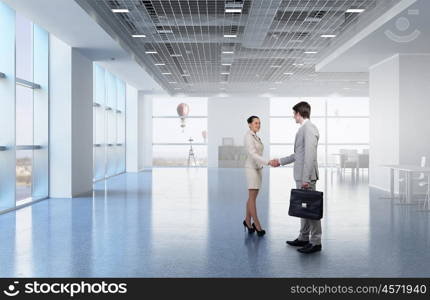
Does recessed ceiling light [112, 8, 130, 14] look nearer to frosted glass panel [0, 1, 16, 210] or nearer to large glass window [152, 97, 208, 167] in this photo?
frosted glass panel [0, 1, 16, 210]

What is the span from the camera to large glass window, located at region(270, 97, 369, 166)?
95.1 ft

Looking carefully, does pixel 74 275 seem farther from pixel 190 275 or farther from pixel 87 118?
pixel 87 118

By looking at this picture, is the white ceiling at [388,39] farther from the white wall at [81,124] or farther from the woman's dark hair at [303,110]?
the white wall at [81,124]

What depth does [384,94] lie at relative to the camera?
1416 cm

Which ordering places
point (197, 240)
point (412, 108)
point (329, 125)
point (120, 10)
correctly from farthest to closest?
1. point (329, 125)
2. point (412, 108)
3. point (120, 10)
4. point (197, 240)

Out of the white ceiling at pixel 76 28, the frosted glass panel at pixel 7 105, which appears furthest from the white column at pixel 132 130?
the frosted glass panel at pixel 7 105

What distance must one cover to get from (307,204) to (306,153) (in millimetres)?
616

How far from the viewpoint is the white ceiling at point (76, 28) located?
888cm

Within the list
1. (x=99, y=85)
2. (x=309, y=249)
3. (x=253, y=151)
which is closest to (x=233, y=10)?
(x=253, y=151)

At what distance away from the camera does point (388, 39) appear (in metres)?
11.5

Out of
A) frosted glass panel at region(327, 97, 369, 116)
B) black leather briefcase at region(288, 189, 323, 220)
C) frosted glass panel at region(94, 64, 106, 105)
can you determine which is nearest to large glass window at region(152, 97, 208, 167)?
frosted glass panel at region(327, 97, 369, 116)

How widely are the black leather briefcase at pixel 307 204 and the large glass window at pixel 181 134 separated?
74.0 ft

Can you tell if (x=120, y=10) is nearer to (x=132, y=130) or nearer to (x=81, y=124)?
(x=81, y=124)

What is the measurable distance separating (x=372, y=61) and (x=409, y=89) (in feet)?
6.11
